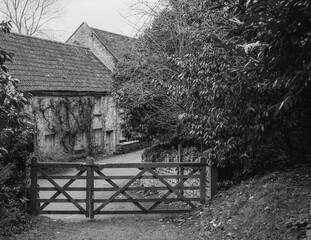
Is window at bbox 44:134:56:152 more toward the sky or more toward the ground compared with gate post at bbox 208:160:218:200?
more toward the sky

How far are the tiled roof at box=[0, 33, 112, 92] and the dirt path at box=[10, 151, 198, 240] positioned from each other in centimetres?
1209

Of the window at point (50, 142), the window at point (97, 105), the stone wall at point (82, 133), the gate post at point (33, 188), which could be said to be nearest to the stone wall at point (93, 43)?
the stone wall at point (82, 133)

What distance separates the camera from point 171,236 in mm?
7828

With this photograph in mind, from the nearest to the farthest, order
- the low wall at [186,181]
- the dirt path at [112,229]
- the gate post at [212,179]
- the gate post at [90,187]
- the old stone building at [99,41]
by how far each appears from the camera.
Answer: the dirt path at [112,229], the gate post at [90,187], the gate post at [212,179], the low wall at [186,181], the old stone building at [99,41]

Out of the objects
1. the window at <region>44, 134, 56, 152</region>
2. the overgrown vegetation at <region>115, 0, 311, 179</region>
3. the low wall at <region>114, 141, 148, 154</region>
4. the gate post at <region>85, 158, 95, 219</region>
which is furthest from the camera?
the low wall at <region>114, 141, 148, 154</region>

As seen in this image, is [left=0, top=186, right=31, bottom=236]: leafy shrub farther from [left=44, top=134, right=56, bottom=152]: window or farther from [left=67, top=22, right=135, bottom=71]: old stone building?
[left=67, top=22, right=135, bottom=71]: old stone building

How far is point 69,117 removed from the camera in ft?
76.1

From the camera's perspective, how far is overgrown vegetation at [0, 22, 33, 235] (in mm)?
6133

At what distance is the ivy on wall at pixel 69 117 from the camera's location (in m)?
21.6

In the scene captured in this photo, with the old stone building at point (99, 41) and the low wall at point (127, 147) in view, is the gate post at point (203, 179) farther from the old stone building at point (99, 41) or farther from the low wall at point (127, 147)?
the old stone building at point (99, 41)

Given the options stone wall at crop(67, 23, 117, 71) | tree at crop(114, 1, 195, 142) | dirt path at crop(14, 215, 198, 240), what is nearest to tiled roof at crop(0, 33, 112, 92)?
stone wall at crop(67, 23, 117, 71)

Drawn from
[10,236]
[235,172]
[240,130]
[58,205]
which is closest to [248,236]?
[240,130]

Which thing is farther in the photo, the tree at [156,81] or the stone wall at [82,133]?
the stone wall at [82,133]

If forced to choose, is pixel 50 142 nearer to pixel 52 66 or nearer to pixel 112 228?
pixel 52 66
